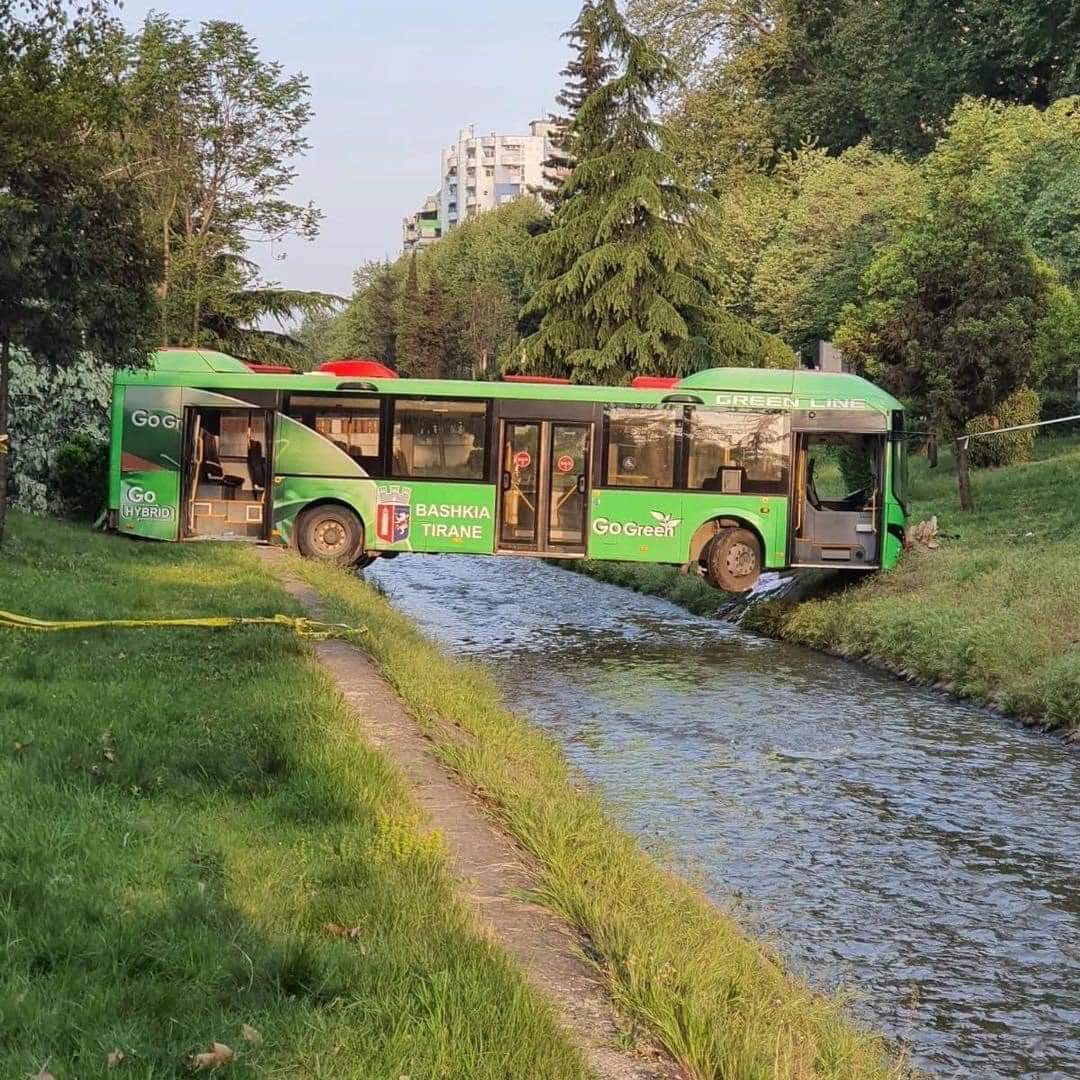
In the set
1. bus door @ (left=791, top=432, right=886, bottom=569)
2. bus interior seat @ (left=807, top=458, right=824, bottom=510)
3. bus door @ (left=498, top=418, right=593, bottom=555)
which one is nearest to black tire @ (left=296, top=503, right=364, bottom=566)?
bus door @ (left=498, top=418, right=593, bottom=555)

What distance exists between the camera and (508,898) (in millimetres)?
5766

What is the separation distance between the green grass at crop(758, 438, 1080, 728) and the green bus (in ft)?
3.59

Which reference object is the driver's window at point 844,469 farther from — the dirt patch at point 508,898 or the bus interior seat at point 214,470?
the dirt patch at point 508,898

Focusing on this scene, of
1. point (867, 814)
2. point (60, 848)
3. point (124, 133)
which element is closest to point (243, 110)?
point (124, 133)

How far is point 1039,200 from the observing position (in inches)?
1463

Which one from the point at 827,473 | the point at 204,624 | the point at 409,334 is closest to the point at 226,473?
the point at 827,473

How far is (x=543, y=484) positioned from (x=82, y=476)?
28.2ft

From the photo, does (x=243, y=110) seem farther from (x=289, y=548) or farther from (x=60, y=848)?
(x=60, y=848)

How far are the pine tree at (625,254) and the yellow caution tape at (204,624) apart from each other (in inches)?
855

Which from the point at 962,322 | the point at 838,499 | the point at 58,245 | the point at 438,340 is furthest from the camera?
the point at 438,340

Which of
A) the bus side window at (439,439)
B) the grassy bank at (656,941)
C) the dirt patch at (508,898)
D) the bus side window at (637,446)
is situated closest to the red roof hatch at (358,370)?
the bus side window at (439,439)

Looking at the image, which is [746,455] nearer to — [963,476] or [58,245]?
[963,476]

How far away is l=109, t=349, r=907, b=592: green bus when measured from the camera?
65.2ft

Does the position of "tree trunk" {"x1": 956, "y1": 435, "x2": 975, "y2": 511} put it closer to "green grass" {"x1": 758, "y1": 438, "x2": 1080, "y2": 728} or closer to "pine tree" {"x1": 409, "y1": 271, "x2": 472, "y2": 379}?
"green grass" {"x1": 758, "y1": 438, "x2": 1080, "y2": 728}
